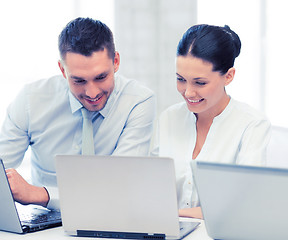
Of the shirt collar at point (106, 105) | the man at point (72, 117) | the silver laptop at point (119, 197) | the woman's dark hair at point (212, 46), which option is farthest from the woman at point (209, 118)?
the silver laptop at point (119, 197)

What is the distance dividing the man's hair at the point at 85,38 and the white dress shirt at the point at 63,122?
250 mm

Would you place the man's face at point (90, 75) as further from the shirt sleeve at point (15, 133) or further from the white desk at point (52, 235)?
the white desk at point (52, 235)

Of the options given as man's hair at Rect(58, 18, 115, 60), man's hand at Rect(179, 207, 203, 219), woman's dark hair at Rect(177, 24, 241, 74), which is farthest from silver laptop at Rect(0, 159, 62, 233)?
woman's dark hair at Rect(177, 24, 241, 74)

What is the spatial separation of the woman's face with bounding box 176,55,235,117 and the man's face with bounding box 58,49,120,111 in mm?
288

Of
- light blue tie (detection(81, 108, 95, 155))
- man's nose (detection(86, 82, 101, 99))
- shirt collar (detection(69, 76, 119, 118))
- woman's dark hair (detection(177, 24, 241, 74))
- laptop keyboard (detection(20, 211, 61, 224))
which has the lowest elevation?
laptop keyboard (detection(20, 211, 61, 224))

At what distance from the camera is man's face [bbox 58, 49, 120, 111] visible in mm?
1972

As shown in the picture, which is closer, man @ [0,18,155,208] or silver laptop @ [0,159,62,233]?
silver laptop @ [0,159,62,233]

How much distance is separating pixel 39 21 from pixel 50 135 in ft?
6.20

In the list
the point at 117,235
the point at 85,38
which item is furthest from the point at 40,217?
the point at 85,38

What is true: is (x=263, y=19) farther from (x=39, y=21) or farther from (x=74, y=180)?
(x=74, y=180)

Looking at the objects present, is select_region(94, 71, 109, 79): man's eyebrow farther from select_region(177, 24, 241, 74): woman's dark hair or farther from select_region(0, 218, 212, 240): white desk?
select_region(0, 218, 212, 240): white desk

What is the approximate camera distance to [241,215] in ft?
4.16

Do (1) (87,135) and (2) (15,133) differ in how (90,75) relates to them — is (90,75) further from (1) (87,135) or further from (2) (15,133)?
(2) (15,133)

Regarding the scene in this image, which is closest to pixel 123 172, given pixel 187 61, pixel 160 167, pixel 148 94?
pixel 160 167
